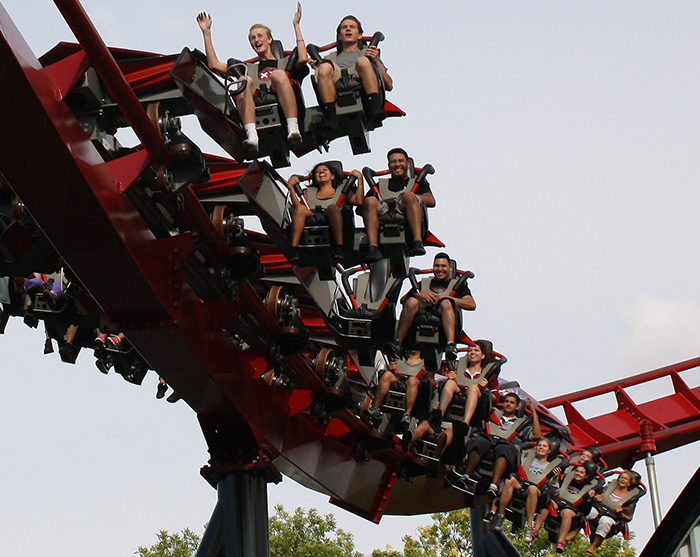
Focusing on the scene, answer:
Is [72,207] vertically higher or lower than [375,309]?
lower

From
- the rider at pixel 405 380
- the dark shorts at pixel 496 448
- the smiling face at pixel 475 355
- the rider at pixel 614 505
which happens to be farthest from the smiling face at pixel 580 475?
the rider at pixel 405 380

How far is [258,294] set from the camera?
8062 mm

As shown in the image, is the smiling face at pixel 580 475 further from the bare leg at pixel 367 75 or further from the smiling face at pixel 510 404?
the bare leg at pixel 367 75

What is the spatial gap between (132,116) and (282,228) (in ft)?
4.37

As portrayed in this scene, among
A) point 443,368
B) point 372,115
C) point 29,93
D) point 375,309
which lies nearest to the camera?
point 29,93

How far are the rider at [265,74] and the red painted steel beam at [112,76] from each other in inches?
23.1

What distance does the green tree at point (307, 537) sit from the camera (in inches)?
990

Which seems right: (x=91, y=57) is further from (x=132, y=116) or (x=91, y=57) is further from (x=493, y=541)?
(x=493, y=541)

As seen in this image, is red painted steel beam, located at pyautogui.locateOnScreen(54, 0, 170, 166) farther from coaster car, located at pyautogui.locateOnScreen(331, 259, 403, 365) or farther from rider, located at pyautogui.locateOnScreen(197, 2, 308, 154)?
coaster car, located at pyautogui.locateOnScreen(331, 259, 403, 365)

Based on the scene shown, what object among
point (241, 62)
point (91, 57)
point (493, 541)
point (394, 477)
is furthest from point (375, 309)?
point (493, 541)

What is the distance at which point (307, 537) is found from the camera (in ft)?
84.3

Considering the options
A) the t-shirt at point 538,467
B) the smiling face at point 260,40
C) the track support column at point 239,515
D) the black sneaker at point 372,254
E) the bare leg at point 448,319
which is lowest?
the track support column at point 239,515

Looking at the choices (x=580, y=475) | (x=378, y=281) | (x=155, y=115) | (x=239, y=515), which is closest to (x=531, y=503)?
(x=580, y=475)

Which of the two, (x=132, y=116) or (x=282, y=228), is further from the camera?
(x=282, y=228)
